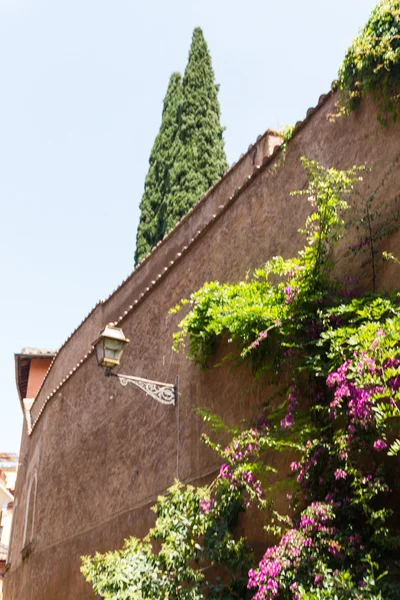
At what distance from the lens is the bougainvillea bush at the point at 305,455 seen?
4.47 m

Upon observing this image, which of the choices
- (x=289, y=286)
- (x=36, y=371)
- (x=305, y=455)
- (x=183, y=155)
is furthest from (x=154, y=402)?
(x=183, y=155)

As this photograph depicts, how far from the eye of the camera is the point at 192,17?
33.7 ft

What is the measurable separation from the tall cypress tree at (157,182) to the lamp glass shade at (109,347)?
11602mm

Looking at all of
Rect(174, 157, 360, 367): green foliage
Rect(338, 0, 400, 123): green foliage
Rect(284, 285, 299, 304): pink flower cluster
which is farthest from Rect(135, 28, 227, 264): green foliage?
Rect(284, 285, 299, 304): pink flower cluster

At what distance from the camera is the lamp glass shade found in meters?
6.98

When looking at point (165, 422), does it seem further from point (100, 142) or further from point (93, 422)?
point (100, 142)

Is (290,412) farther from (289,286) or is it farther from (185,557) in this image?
(185,557)

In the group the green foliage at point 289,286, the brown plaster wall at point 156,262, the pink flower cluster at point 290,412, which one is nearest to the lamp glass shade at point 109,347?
the green foliage at point 289,286

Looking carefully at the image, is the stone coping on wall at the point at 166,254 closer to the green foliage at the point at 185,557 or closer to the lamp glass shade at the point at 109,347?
the lamp glass shade at the point at 109,347

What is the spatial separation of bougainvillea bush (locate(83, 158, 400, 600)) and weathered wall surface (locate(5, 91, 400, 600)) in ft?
0.97

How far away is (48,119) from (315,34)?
565 centimetres

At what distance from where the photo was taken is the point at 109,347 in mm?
7027

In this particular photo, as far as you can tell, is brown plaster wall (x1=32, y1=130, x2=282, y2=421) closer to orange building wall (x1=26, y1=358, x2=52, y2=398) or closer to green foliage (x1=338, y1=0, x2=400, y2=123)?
green foliage (x1=338, y1=0, x2=400, y2=123)

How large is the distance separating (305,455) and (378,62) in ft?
10.4
